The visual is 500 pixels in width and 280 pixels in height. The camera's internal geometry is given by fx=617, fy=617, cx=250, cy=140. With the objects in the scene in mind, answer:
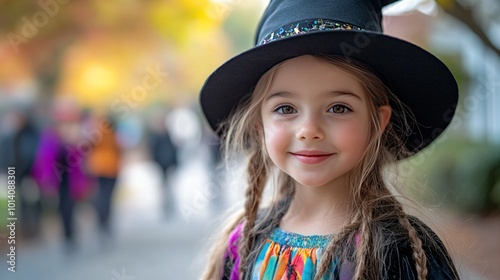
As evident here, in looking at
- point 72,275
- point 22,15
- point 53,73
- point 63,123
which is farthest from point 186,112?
point 72,275

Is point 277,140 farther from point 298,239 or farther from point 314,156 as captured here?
point 298,239

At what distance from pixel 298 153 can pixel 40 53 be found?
1036cm

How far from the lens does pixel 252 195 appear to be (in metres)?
2.27

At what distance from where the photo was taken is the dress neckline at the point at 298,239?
1962mm

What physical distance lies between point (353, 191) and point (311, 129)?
301 mm

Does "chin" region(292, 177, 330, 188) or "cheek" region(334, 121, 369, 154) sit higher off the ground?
"cheek" region(334, 121, 369, 154)

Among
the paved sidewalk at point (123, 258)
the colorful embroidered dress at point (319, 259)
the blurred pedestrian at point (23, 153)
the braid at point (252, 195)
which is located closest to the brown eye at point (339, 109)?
the colorful embroidered dress at point (319, 259)

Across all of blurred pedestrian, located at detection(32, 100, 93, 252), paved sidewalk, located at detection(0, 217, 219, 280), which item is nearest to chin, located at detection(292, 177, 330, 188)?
paved sidewalk, located at detection(0, 217, 219, 280)

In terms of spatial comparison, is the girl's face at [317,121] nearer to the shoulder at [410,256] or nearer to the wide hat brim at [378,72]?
the wide hat brim at [378,72]

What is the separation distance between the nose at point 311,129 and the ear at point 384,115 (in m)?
Answer: 0.24

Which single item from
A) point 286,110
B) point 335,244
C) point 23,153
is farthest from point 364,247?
point 23,153

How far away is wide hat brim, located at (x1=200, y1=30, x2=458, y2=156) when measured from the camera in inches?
71.6

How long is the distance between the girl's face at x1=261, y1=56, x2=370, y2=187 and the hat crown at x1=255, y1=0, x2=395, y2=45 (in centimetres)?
13

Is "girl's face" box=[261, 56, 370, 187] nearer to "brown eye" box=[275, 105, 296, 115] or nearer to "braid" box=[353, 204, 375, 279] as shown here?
"brown eye" box=[275, 105, 296, 115]
